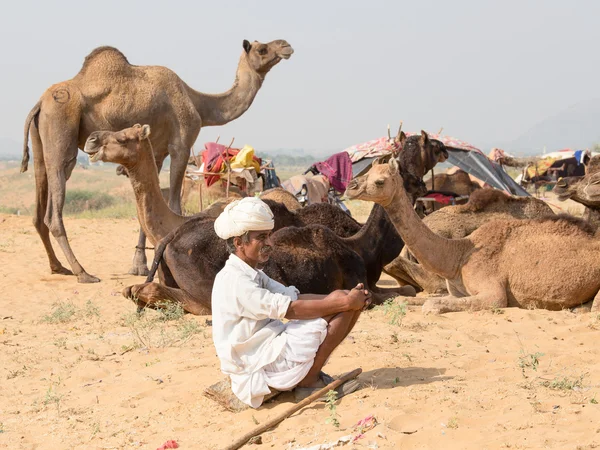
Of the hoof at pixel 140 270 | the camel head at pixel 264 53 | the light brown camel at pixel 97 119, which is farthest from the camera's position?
the camel head at pixel 264 53

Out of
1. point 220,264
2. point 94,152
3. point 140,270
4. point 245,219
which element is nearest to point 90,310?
point 94,152

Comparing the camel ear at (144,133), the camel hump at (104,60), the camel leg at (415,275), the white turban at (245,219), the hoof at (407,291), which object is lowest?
the hoof at (407,291)

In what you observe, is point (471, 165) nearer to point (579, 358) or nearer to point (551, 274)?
point (551, 274)

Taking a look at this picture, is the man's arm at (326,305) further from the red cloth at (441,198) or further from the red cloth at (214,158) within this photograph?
the red cloth at (214,158)

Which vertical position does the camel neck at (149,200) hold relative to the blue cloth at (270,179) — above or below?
above

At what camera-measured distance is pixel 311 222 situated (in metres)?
9.65

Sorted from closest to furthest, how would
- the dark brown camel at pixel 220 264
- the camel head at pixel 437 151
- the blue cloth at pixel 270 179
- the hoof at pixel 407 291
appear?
the dark brown camel at pixel 220 264
the hoof at pixel 407 291
the camel head at pixel 437 151
the blue cloth at pixel 270 179

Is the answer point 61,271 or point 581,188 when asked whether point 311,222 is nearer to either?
point 581,188

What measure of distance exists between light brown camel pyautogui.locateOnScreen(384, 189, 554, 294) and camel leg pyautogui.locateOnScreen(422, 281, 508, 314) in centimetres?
165

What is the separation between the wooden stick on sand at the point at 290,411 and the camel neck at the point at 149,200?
4709mm

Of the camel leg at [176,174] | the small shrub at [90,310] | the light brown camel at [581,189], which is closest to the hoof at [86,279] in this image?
the camel leg at [176,174]

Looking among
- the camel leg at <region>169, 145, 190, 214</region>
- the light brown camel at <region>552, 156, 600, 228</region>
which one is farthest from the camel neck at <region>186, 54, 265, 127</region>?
the light brown camel at <region>552, 156, 600, 228</region>

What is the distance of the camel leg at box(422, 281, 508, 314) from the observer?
24.8 feet

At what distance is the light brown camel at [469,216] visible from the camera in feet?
30.7
